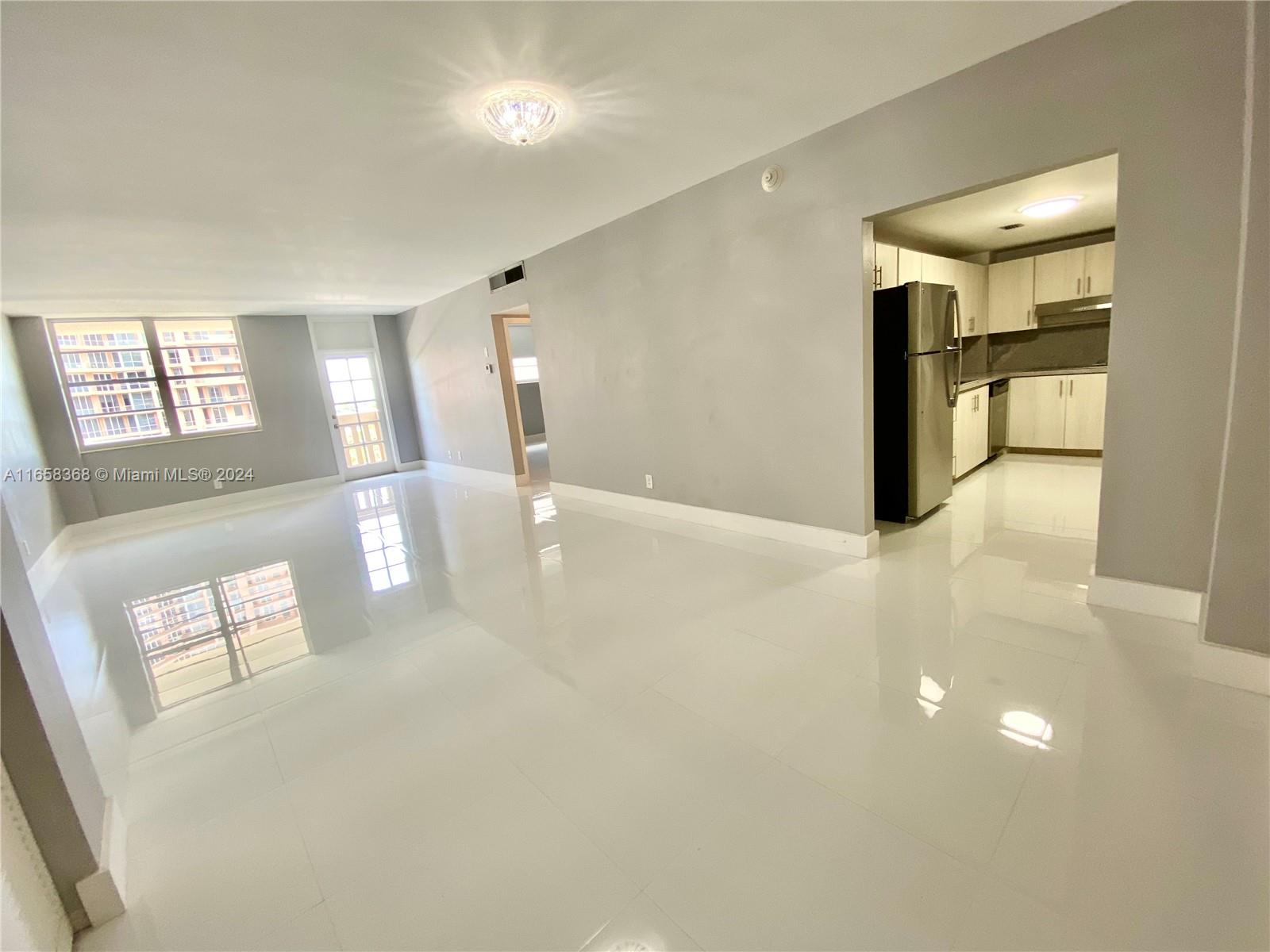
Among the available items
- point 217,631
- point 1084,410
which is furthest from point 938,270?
point 217,631

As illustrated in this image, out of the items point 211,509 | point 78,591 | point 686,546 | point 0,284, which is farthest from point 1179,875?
point 211,509

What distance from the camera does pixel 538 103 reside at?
7.55ft

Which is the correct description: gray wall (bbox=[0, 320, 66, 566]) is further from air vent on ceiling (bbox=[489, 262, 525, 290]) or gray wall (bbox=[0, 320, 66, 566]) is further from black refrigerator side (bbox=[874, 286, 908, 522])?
black refrigerator side (bbox=[874, 286, 908, 522])

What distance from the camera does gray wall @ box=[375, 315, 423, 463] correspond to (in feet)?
27.7

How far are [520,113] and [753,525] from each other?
2908 mm

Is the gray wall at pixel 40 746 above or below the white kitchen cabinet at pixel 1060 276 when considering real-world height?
below

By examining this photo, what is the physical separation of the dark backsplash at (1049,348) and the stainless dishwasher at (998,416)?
1.77 ft

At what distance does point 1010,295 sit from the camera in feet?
18.0

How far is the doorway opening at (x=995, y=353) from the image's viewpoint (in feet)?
11.8

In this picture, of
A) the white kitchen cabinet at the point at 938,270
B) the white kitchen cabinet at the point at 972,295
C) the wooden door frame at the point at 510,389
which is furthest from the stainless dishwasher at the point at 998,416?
the wooden door frame at the point at 510,389

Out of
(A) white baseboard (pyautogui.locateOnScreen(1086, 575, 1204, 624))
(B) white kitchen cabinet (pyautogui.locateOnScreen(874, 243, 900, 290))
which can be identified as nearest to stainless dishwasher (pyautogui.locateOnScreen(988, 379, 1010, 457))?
(B) white kitchen cabinet (pyautogui.locateOnScreen(874, 243, 900, 290))

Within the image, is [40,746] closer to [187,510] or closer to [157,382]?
[187,510]

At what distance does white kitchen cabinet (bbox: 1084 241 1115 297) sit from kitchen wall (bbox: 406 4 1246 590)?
3.77 m

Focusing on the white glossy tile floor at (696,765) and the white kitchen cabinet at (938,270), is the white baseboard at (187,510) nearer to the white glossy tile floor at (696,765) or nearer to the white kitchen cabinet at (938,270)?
the white glossy tile floor at (696,765)
